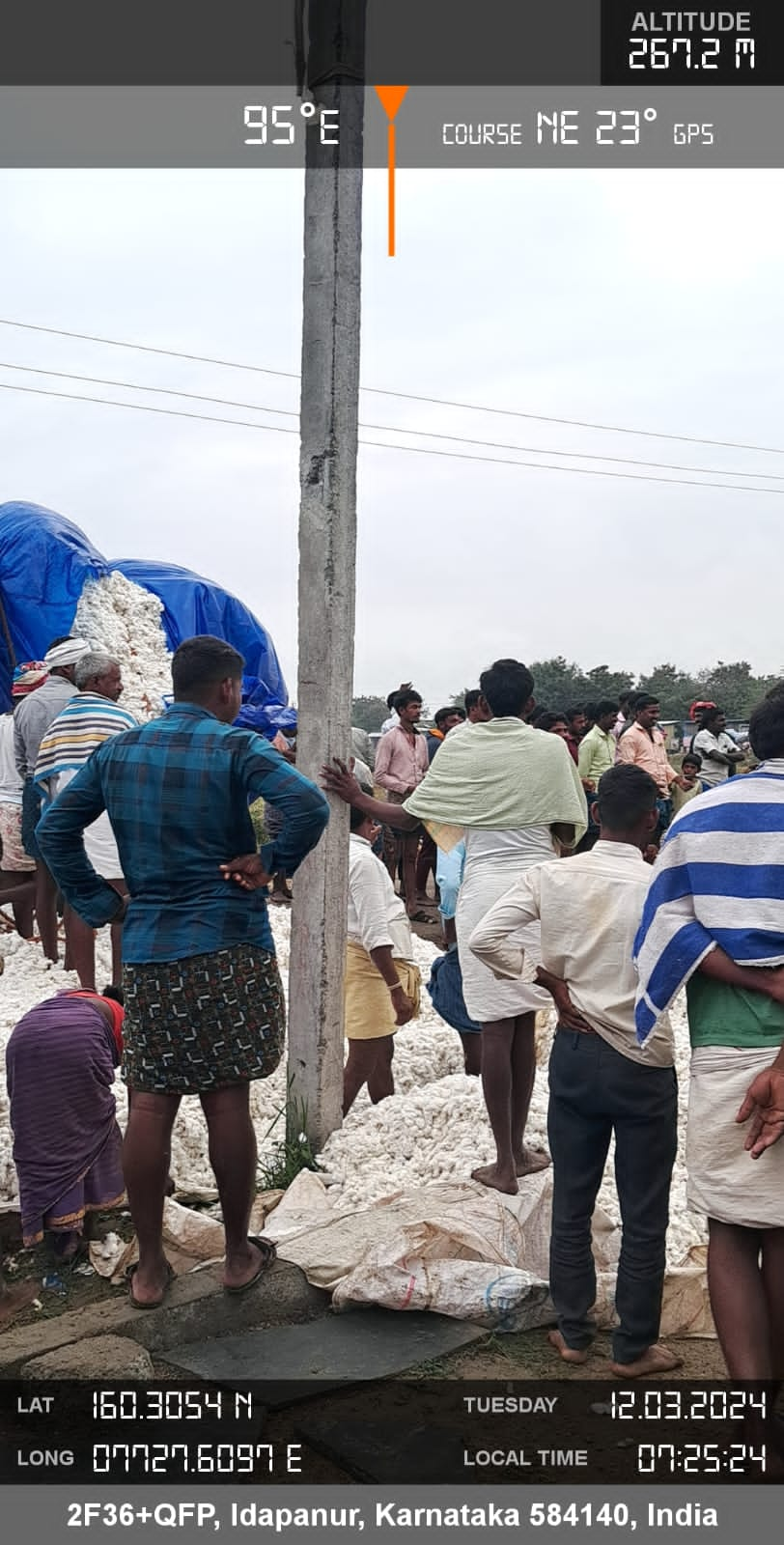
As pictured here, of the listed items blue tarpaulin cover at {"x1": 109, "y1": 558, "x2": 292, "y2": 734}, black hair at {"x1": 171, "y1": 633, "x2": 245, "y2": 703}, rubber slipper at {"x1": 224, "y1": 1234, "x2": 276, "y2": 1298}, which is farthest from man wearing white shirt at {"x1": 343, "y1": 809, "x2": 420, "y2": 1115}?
blue tarpaulin cover at {"x1": 109, "y1": 558, "x2": 292, "y2": 734}

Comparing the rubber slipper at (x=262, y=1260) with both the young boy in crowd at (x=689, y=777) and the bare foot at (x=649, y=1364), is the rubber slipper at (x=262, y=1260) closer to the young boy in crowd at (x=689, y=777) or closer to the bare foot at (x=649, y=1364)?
the bare foot at (x=649, y=1364)

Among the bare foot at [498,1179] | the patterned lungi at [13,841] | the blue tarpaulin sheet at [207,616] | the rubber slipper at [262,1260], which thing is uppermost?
the blue tarpaulin sheet at [207,616]

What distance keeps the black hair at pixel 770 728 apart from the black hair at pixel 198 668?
5.20ft

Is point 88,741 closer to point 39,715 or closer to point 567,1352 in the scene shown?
point 39,715

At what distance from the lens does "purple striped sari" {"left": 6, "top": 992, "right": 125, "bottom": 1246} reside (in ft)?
15.1

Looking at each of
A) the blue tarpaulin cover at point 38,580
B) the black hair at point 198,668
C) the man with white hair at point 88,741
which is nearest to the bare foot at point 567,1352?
the black hair at point 198,668

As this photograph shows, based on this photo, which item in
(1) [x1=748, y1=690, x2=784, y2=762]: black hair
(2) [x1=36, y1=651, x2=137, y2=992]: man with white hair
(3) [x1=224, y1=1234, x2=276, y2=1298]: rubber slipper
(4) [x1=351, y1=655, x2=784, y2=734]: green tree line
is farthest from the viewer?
(4) [x1=351, y1=655, x2=784, y2=734]: green tree line

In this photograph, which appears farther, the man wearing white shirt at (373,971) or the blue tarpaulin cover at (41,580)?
the blue tarpaulin cover at (41,580)

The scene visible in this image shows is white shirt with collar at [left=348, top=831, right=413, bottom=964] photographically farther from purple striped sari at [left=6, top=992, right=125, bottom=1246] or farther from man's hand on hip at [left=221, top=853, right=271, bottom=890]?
man's hand on hip at [left=221, top=853, right=271, bottom=890]

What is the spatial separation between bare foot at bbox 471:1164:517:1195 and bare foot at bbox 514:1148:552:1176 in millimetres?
70

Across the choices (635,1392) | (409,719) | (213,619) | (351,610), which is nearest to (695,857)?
(635,1392)

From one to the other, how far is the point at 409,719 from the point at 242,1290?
26.1ft

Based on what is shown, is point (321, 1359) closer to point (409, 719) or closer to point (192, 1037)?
point (192, 1037)

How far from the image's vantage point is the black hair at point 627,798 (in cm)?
386
